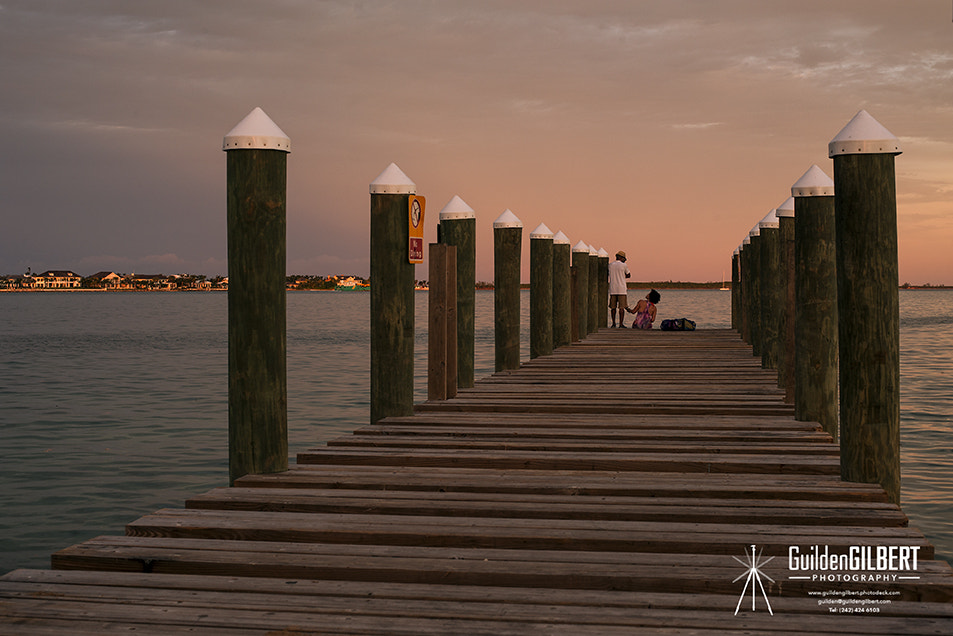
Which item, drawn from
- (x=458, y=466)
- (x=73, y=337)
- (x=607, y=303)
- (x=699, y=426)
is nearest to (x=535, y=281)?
(x=699, y=426)

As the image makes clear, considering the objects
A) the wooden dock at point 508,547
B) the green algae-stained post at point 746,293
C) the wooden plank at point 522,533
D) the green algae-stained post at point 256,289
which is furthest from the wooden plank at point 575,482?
the green algae-stained post at point 746,293

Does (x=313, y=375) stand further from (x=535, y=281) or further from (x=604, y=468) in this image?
(x=604, y=468)

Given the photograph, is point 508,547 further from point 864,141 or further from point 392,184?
point 392,184

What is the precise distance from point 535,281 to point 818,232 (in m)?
6.87

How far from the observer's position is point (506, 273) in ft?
39.1

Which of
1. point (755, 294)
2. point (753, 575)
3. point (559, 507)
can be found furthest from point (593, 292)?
point (753, 575)

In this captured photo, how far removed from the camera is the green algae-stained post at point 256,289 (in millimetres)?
5566

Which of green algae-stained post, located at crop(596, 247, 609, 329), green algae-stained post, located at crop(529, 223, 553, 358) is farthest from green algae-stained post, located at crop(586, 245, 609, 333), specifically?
green algae-stained post, located at crop(529, 223, 553, 358)

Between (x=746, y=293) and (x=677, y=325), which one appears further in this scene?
(x=677, y=325)

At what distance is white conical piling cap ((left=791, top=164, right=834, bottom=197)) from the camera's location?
7051 millimetres

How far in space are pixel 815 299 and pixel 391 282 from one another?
331 centimetres

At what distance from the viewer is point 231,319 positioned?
5727mm

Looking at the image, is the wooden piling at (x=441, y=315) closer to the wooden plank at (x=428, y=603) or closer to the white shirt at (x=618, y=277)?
the wooden plank at (x=428, y=603)

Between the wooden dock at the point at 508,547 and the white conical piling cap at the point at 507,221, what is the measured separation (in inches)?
215
